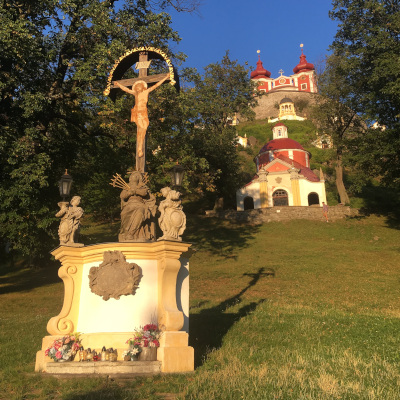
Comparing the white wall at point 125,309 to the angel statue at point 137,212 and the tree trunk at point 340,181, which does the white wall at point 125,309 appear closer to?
the angel statue at point 137,212

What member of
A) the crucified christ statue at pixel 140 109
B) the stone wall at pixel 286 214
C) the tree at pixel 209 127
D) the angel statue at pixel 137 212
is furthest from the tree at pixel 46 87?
the stone wall at pixel 286 214

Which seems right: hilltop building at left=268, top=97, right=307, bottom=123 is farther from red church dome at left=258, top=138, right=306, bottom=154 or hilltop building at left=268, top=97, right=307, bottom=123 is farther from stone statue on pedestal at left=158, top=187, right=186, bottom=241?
stone statue on pedestal at left=158, top=187, right=186, bottom=241

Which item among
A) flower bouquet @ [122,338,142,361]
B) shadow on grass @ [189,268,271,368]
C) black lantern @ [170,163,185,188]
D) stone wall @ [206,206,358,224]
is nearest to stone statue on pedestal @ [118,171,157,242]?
black lantern @ [170,163,185,188]

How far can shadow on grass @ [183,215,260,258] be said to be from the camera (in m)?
28.9

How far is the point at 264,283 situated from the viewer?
1889cm

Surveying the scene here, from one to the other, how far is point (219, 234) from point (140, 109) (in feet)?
77.6

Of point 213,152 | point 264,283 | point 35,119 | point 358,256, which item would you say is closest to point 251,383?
point 264,283

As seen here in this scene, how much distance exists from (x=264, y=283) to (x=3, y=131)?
41.4 feet

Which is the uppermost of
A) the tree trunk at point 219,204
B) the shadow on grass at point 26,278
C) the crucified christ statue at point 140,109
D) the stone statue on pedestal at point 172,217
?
the crucified christ statue at point 140,109

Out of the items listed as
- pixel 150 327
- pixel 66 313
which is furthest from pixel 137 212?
pixel 150 327

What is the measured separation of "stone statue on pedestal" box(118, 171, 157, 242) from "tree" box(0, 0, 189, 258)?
7.32m

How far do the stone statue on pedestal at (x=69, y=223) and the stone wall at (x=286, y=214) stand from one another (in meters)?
32.2

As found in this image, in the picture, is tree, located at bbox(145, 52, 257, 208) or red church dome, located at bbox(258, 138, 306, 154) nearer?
tree, located at bbox(145, 52, 257, 208)

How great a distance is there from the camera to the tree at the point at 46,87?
15.2m
